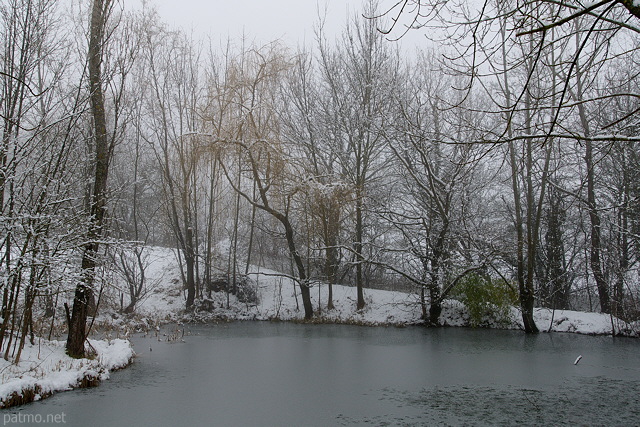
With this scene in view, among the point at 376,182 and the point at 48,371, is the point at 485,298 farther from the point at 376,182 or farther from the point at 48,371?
the point at 48,371

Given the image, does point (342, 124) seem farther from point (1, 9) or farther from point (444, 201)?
point (1, 9)

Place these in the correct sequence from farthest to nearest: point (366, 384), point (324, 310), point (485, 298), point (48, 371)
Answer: point (324, 310) < point (485, 298) < point (366, 384) < point (48, 371)

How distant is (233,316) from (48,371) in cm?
1009

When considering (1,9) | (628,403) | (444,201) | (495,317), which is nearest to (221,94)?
(444,201)

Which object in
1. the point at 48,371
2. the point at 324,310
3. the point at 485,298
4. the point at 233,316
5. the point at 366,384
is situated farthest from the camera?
the point at 233,316

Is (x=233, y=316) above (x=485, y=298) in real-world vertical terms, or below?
below

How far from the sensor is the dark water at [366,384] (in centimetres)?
542

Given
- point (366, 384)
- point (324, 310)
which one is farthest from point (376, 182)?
point (366, 384)

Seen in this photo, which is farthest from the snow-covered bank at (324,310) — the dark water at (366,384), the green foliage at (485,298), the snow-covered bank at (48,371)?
the snow-covered bank at (48,371)

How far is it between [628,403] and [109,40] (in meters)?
9.13

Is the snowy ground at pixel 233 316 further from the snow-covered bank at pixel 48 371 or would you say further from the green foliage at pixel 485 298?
the green foliage at pixel 485 298

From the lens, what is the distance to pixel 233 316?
16.4 m

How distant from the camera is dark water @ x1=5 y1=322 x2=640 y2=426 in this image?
5.42 meters

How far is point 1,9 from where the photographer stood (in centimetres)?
681
